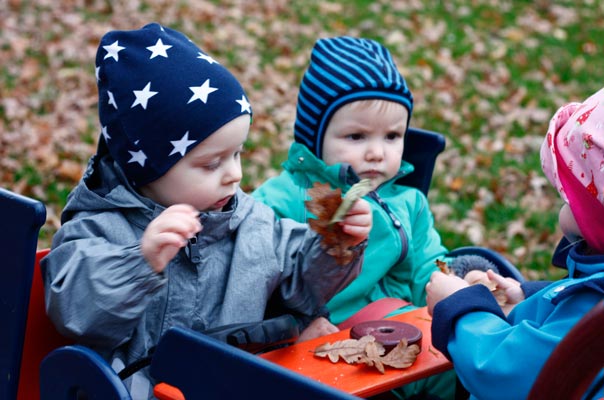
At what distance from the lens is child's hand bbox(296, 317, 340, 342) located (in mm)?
2785

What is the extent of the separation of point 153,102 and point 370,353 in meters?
0.92

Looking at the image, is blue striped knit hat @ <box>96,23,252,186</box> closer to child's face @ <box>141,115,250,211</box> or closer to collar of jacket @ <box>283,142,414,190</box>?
child's face @ <box>141,115,250,211</box>

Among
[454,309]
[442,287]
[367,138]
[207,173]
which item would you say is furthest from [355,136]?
[454,309]

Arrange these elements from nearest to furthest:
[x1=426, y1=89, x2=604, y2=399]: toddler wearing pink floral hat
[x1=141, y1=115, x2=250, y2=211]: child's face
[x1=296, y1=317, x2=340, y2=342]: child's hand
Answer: [x1=426, y1=89, x2=604, y2=399]: toddler wearing pink floral hat < [x1=141, y1=115, x2=250, y2=211]: child's face < [x1=296, y1=317, x2=340, y2=342]: child's hand

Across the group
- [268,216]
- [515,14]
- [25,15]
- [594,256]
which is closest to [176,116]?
[268,216]

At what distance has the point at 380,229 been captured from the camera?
3.30m

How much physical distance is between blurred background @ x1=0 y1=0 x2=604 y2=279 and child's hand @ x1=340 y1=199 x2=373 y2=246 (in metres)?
3.02

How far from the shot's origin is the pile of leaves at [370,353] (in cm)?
240

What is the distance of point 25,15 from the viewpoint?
8.66 m

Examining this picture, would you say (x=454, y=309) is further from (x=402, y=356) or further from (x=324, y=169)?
(x=324, y=169)

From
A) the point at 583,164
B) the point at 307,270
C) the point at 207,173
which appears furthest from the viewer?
the point at 307,270

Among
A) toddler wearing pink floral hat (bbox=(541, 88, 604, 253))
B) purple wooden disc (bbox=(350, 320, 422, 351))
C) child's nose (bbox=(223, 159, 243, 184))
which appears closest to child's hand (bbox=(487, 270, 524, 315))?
purple wooden disc (bbox=(350, 320, 422, 351))

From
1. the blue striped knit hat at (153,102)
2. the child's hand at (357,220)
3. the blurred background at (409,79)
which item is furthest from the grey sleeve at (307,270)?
the blurred background at (409,79)

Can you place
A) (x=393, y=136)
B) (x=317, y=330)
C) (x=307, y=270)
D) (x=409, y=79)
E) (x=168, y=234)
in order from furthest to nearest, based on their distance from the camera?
(x=409, y=79)
(x=393, y=136)
(x=317, y=330)
(x=307, y=270)
(x=168, y=234)
